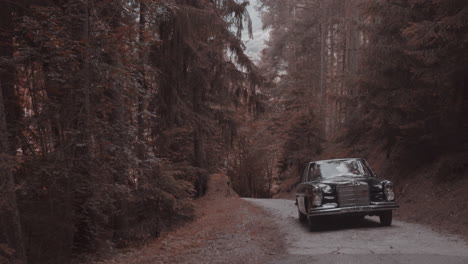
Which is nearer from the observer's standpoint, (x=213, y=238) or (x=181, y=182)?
(x=213, y=238)

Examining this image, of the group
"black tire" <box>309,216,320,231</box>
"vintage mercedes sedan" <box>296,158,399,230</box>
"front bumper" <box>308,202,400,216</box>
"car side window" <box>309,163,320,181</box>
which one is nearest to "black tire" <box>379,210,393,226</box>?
"vintage mercedes sedan" <box>296,158,399,230</box>

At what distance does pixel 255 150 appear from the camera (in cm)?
4069

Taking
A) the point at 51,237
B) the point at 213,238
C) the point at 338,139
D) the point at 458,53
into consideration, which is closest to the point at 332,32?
the point at 338,139

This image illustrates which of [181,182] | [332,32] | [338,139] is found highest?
[332,32]

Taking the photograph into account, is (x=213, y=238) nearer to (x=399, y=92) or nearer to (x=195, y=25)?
(x=195, y=25)

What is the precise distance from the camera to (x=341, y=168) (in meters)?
11.1

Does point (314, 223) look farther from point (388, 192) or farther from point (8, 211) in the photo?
point (8, 211)

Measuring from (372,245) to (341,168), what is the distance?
3.51 meters

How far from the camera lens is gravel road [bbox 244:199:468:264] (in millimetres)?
6735

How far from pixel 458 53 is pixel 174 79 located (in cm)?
983

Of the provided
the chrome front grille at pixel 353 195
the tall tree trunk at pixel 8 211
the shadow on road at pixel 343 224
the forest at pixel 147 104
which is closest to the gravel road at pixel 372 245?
the shadow on road at pixel 343 224

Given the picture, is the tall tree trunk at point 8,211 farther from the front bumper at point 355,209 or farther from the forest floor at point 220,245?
the front bumper at point 355,209

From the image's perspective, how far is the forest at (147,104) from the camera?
7.86 metres

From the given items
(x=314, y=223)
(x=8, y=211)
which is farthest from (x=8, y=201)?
(x=314, y=223)
